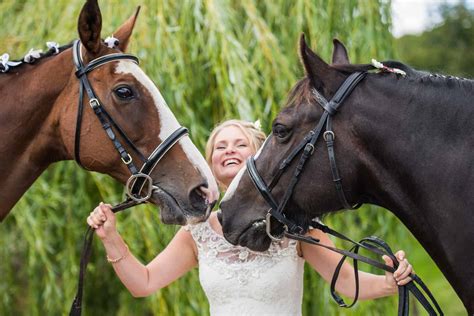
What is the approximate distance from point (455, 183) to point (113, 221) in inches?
56.4

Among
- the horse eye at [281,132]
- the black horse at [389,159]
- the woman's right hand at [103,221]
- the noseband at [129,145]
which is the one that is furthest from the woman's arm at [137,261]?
the horse eye at [281,132]

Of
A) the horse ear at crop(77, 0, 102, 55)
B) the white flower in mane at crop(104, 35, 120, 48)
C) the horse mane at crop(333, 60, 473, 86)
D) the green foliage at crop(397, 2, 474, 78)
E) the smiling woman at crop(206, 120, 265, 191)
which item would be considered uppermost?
the horse ear at crop(77, 0, 102, 55)

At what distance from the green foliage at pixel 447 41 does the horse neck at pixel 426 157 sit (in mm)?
16471

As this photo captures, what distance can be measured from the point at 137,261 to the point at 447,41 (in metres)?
17.7

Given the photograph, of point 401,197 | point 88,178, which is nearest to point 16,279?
point 88,178

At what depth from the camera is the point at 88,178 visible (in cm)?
508

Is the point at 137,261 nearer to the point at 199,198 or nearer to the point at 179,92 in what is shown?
the point at 199,198

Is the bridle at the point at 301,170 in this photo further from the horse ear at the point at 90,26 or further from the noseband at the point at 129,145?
the horse ear at the point at 90,26

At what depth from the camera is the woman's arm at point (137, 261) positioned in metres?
3.34

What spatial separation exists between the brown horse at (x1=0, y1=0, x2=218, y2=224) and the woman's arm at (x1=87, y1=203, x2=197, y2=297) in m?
0.21

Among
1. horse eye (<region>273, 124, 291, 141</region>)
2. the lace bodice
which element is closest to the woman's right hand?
the lace bodice

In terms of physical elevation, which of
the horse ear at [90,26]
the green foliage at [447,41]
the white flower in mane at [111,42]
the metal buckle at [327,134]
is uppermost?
the horse ear at [90,26]

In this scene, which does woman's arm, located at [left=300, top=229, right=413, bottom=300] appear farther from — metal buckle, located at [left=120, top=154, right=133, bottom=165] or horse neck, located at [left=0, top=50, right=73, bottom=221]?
horse neck, located at [left=0, top=50, right=73, bottom=221]

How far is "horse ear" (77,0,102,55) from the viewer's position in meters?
3.24
